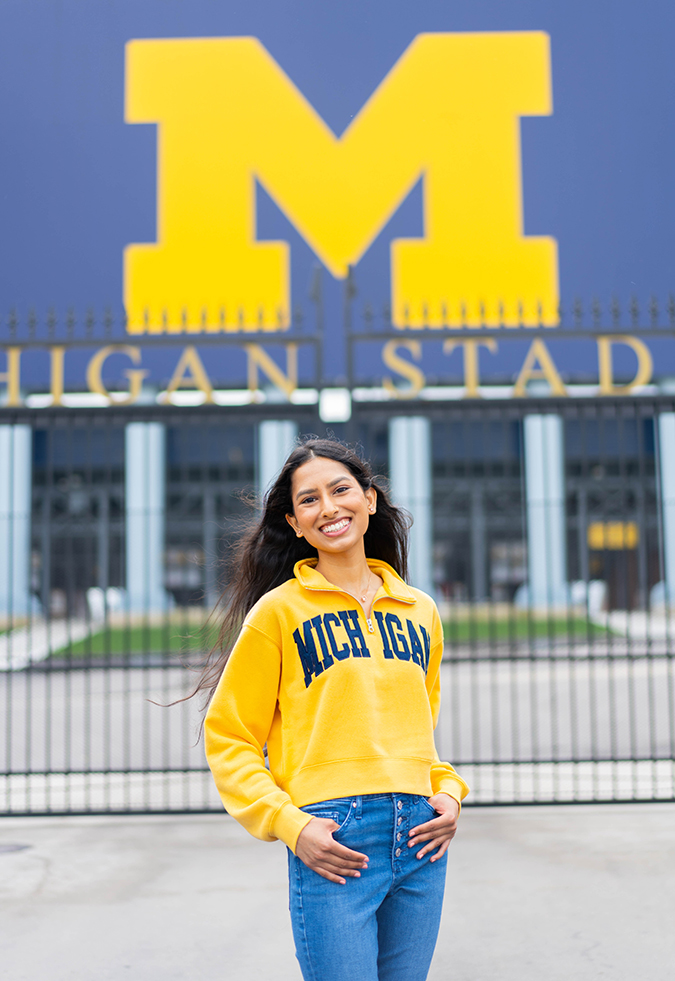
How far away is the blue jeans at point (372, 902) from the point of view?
64.6 inches

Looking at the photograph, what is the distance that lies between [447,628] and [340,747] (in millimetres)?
17444

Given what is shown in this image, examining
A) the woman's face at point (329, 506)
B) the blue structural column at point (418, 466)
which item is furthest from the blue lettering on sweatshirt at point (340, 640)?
the blue structural column at point (418, 466)

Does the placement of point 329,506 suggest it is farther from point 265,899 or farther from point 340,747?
point 265,899

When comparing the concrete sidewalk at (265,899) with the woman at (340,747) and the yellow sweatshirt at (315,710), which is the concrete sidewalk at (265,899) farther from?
the yellow sweatshirt at (315,710)

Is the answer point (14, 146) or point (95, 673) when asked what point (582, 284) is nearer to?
point (14, 146)

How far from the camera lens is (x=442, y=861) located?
182 cm

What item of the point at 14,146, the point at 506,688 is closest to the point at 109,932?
the point at 506,688

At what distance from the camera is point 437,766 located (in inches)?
74.9

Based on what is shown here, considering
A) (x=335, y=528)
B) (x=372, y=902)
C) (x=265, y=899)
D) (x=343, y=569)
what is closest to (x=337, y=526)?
(x=335, y=528)

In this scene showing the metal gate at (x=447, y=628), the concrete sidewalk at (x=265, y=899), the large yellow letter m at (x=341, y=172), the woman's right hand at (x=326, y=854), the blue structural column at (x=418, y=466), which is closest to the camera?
the woman's right hand at (x=326, y=854)

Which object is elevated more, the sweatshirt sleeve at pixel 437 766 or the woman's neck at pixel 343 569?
the woman's neck at pixel 343 569

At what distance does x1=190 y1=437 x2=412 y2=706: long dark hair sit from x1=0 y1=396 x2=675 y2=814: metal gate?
19 cm

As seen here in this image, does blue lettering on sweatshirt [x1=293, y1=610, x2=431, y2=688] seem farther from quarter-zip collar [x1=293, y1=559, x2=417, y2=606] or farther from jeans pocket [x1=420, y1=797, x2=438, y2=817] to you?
jeans pocket [x1=420, y1=797, x2=438, y2=817]

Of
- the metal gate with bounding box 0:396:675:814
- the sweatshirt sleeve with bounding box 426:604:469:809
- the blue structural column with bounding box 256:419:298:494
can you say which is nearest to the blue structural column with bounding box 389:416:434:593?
the metal gate with bounding box 0:396:675:814
